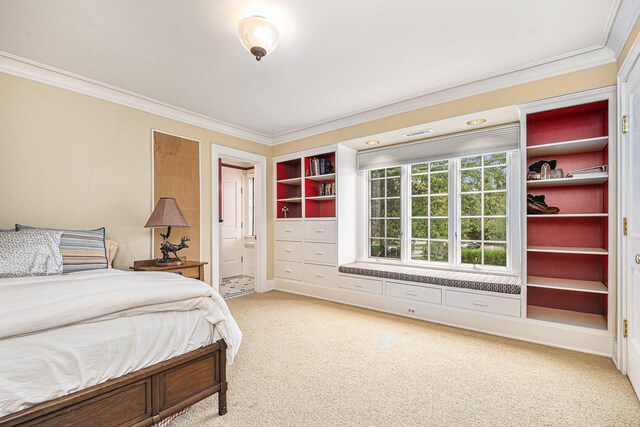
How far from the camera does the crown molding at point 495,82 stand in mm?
2400

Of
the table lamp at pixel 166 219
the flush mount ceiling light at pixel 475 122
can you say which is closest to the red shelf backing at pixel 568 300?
the flush mount ceiling light at pixel 475 122

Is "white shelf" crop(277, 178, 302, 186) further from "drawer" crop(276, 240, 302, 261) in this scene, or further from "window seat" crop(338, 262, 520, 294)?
"window seat" crop(338, 262, 520, 294)

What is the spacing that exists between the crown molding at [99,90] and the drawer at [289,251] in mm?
1842

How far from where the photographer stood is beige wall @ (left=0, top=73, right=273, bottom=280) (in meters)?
2.49

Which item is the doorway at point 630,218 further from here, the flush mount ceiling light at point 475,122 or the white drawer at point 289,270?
the white drawer at point 289,270

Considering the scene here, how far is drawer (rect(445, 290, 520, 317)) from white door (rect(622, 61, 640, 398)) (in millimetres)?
784

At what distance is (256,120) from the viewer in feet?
13.2

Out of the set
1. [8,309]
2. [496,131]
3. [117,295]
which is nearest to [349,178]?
[496,131]

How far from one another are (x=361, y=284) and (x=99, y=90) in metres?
3.56

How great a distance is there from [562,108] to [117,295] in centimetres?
354

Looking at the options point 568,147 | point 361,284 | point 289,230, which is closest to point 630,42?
point 568,147

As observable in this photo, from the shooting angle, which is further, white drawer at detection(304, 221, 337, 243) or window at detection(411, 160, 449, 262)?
white drawer at detection(304, 221, 337, 243)

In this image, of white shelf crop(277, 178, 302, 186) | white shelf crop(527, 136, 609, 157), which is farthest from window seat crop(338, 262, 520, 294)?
white shelf crop(277, 178, 302, 186)

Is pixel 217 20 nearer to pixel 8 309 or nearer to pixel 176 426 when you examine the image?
pixel 8 309
